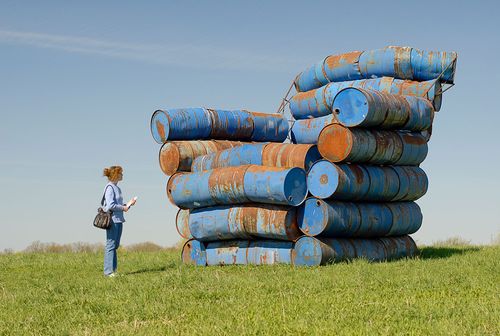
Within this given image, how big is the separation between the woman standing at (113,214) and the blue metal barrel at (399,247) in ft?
17.8

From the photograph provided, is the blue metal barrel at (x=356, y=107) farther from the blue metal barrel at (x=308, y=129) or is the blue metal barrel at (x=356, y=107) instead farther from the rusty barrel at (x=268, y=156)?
the blue metal barrel at (x=308, y=129)

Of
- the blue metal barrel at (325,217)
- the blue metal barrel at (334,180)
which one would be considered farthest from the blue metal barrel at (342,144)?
the blue metal barrel at (325,217)

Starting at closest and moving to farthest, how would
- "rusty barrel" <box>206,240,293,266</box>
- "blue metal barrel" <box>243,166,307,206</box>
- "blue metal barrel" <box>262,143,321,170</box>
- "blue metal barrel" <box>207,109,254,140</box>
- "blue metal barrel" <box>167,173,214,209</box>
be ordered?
"blue metal barrel" <box>243,166,307,206</box> → "blue metal barrel" <box>262,143,321,170</box> → "rusty barrel" <box>206,240,293,266</box> → "blue metal barrel" <box>167,173,214,209</box> → "blue metal barrel" <box>207,109,254,140</box>

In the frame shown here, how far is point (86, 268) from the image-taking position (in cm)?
1586

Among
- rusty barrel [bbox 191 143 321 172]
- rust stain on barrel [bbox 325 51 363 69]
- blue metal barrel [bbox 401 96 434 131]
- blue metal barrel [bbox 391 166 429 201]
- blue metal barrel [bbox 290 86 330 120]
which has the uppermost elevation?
rust stain on barrel [bbox 325 51 363 69]

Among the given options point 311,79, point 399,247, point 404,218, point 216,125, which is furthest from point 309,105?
point 399,247

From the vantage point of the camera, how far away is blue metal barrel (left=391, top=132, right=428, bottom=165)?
15.6 meters

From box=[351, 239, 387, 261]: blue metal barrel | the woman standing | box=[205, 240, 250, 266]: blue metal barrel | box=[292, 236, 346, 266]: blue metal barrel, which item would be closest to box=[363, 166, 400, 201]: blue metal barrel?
box=[351, 239, 387, 261]: blue metal barrel

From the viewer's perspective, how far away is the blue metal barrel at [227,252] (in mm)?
14760

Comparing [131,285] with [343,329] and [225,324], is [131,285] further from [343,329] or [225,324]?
[343,329]

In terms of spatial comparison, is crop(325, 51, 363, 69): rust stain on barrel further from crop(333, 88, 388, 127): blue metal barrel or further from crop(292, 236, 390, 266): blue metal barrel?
crop(292, 236, 390, 266): blue metal barrel

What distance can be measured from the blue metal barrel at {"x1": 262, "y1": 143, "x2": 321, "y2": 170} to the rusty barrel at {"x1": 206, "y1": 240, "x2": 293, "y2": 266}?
4.96ft

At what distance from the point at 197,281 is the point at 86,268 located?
5.32 m

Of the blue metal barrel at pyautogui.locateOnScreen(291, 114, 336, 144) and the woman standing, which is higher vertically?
the blue metal barrel at pyautogui.locateOnScreen(291, 114, 336, 144)
